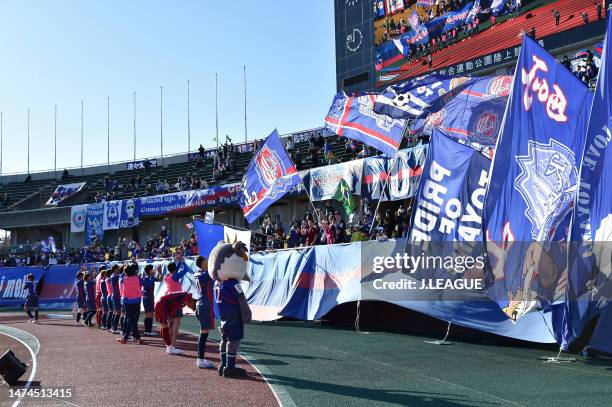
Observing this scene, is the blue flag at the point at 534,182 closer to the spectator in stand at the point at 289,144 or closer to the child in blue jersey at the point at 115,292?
the child in blue jersey at the point at 115,292

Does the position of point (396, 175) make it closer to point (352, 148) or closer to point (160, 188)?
point (352, 148)

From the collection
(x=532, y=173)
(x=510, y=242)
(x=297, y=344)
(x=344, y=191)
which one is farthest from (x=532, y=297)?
(x=344, y=191)

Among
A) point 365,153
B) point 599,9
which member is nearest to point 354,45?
point 365,153

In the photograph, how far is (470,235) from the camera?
39.6 feet

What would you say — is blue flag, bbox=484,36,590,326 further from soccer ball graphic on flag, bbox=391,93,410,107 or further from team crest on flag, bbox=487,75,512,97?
soccer ball graphic on flag, bbox=391,93,410,107

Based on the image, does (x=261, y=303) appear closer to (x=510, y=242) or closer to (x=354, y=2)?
(x=510, y=242)

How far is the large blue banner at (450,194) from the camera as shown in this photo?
1212cm

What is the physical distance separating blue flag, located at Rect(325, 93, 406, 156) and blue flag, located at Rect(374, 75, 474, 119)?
2.36ft

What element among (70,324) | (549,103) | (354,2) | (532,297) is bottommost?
(70,324)

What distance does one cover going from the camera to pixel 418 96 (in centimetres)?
1408

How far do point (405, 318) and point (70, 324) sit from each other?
37.6ft

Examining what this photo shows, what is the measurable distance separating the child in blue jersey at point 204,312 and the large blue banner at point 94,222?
3203 centimetres

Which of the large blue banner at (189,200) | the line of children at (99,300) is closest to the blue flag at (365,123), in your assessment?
the line of children at (99,300)

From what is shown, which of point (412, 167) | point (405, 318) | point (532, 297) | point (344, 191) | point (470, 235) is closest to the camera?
point (532, 297)
